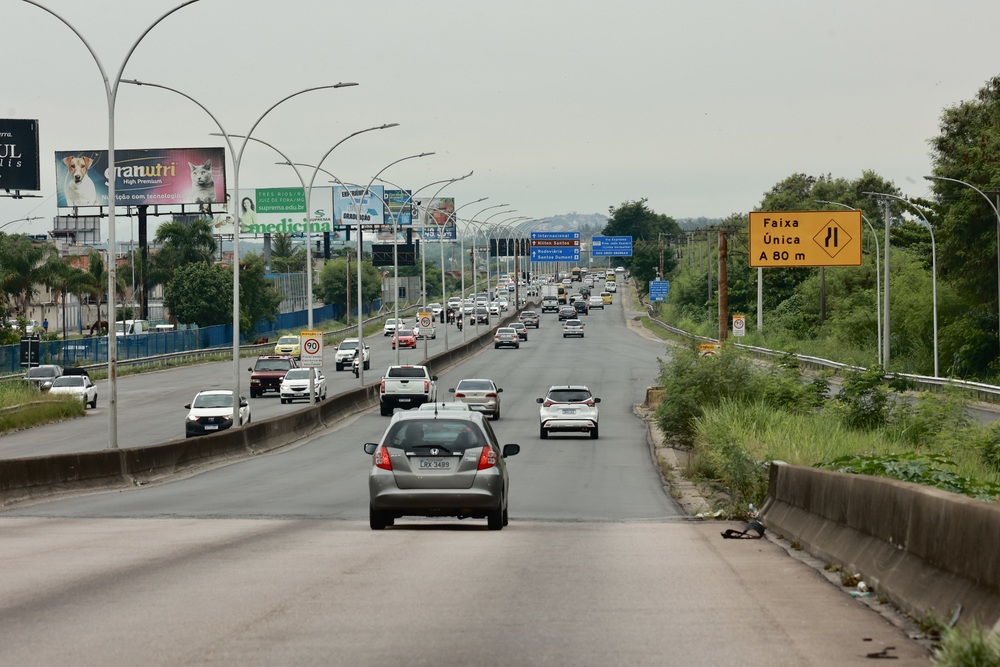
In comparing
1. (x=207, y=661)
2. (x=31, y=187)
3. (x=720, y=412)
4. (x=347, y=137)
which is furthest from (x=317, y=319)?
(x=207, y=661)

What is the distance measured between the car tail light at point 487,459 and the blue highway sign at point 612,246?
14082 centimetres

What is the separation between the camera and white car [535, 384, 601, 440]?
143ft

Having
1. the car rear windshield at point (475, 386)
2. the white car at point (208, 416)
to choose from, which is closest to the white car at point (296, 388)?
the car rear windshield at point (475, 386)

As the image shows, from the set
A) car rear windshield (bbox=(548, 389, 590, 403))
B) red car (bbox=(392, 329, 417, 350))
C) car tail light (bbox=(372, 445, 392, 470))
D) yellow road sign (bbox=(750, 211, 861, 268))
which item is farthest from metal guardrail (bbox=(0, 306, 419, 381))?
car tail light (bbox=(372, 445, 392, 470))

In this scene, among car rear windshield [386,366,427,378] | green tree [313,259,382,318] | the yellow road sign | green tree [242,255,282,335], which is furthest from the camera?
green tree [313,259,382,318]

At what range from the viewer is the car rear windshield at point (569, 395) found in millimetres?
44281

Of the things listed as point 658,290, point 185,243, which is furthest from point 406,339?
point 658,290

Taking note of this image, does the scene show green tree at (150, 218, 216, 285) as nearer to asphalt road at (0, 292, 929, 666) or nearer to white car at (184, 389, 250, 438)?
white car at (184, 389, 250, 438)

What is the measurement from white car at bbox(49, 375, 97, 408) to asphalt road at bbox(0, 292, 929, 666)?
37.2 m

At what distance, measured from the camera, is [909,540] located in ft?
33.2

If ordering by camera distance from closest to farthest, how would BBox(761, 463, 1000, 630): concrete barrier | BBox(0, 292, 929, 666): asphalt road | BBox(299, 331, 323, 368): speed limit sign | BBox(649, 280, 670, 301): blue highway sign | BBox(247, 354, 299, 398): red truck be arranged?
BBox(761, 463, 1000, 630): concrete barrier
BBox(0, 292, 929, 666): asphalt road
BBox(299, 331, 323, 368): speed limit sign
BBox(247, 354, 299, 398): red truck
BBox(649, 280, 670, 301): blue highway sign

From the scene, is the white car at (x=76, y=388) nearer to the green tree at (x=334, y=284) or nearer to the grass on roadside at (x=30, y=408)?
the grass on roadside at (x=30, y=408)

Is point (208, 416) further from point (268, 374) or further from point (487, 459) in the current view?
point (487, 459)

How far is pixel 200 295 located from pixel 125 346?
19556 mm
